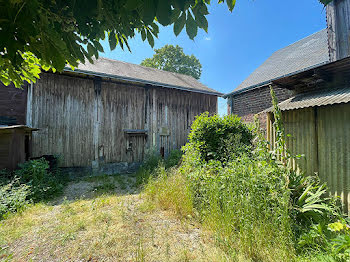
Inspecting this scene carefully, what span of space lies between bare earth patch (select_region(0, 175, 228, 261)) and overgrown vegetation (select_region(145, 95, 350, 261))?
0.34 m

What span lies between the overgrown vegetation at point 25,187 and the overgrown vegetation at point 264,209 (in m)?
3.10

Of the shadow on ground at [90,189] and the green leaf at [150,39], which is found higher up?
the green leaf at [150,39]

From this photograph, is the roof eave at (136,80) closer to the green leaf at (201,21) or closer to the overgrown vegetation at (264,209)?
the overgrown vegetation at (264,209)

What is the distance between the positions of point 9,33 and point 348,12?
8721 mm

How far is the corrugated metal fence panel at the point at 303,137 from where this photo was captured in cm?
315

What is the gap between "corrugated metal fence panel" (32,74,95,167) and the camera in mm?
6340

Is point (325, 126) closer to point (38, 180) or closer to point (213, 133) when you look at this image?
point (213, 133)

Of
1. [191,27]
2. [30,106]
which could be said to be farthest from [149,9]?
[30,106]

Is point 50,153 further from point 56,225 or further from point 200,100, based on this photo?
point 200,100

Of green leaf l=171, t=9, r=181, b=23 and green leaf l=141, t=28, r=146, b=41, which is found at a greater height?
green leaf l=141, t=28, r=146, b=41

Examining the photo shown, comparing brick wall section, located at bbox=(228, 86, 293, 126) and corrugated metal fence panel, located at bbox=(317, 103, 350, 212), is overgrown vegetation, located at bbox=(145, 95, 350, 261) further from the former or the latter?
brick wall section, located at bbox=(228, 86, 293, 126)

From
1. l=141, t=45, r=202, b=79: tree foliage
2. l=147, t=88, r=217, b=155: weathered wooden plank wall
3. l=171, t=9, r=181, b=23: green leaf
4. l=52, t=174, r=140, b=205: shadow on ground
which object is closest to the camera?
l=171, t=9, r=181, b=23: green leaf

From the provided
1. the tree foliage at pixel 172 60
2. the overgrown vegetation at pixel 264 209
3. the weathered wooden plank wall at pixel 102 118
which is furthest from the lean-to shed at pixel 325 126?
the tree foliage at pixel 172 60

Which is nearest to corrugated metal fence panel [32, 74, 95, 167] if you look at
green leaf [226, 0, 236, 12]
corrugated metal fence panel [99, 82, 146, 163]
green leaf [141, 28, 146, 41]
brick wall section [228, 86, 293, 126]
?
corrugated metal fence panel [99, 82, 146, 163]
